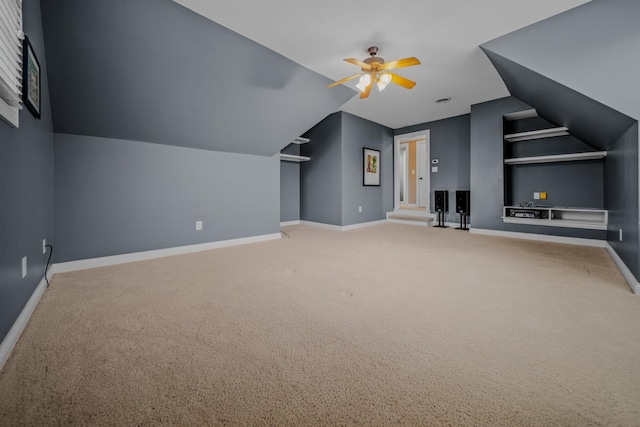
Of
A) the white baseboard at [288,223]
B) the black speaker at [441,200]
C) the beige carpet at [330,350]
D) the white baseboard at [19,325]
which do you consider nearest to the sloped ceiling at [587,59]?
the beige carpet at [330,350]

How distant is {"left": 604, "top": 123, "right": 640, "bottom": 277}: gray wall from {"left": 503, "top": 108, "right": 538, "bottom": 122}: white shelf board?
4.88ft

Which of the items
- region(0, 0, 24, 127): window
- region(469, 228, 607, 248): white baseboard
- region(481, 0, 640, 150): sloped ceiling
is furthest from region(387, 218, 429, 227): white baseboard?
region(0, 0, 24, 127): window

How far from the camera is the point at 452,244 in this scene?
13.3 ft

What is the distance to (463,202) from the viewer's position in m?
5.47

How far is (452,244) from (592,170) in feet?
8.69

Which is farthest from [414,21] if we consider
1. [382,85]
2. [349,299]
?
[349,299]

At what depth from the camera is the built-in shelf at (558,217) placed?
383cm

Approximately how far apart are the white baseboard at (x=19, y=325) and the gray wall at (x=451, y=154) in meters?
6.59

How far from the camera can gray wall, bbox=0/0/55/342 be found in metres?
1.41

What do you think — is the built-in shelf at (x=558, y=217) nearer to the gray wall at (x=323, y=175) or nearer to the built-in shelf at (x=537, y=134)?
the built-in shelf at (x=537, y=134)

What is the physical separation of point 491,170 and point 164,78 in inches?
212

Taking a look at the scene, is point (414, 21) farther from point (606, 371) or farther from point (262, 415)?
point (262, 415)

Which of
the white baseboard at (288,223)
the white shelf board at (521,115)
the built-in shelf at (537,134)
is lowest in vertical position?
the white baseboard at (288,223)

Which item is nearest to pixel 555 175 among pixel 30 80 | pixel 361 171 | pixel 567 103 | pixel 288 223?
pixel 567 103
